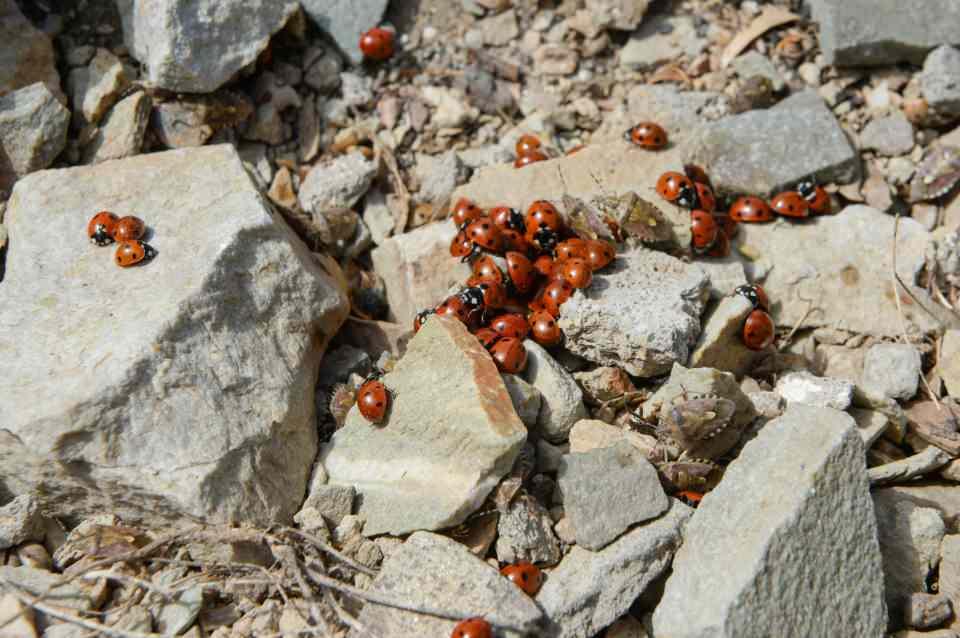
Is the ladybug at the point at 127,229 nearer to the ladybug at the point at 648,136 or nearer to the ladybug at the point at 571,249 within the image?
the ladybug at the point at 571,249

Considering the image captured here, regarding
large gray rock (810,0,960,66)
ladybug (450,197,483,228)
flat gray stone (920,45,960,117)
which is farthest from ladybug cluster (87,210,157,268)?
flat gray stone (920,45,960,117)

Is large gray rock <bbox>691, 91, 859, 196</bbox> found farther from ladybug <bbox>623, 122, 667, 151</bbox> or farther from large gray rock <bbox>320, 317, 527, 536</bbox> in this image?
large gray rock <bbox>320, 317, 527, 536</bbox>

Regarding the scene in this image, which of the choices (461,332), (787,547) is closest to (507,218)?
(461,332)

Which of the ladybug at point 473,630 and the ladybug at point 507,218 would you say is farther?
the ladybug at point 507,218

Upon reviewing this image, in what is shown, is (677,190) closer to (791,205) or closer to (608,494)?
(791,205)

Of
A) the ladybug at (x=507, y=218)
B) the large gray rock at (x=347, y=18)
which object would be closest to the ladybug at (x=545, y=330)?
the ladybug at (x=507, y=218)

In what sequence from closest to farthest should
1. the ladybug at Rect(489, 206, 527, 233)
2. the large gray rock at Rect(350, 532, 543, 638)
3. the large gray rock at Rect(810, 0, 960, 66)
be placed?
1. the large gray rock at Rect(350, 532, 543, 638)
2. the ladybug at Rect(489, 206, 527, 233)
3. the large gray rock at Rect(810, 0, 960, 66)
